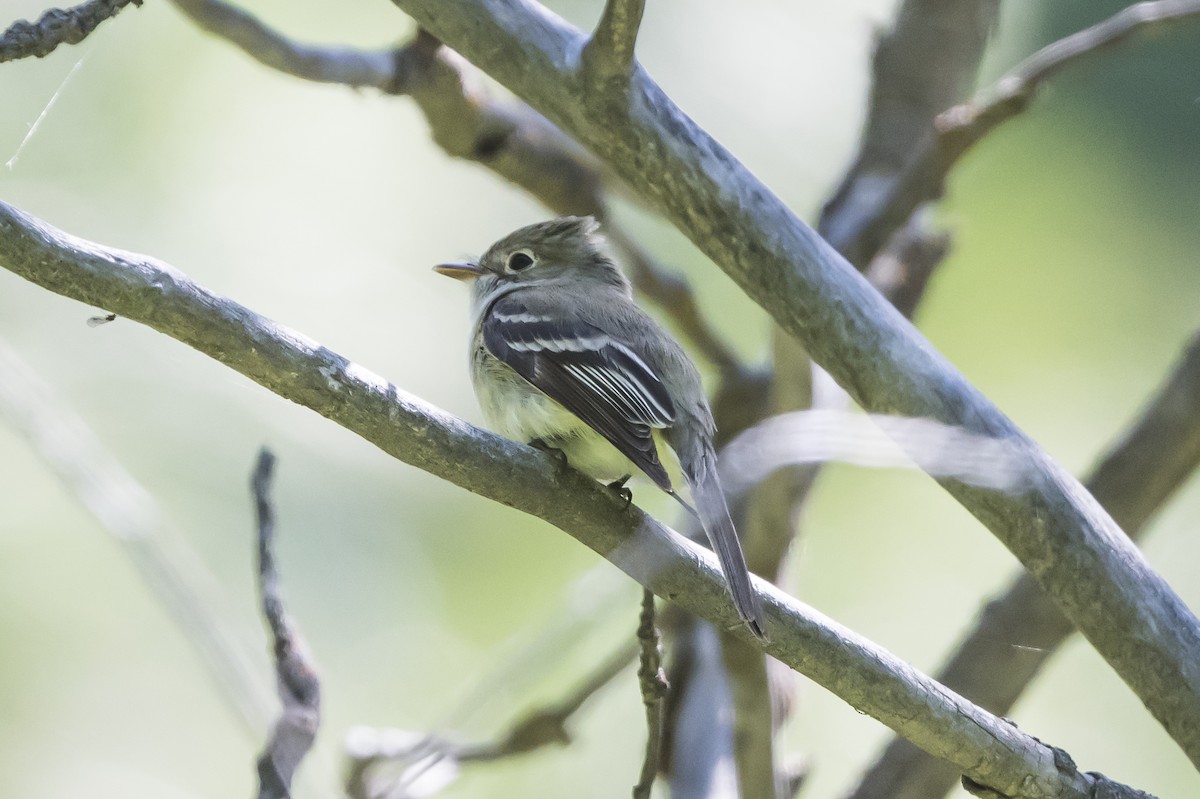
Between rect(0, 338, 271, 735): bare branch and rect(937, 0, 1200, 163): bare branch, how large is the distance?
296 cm

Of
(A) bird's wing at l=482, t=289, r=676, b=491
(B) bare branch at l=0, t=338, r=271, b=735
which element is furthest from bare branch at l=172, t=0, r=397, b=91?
(B) bare branch at l=0, t=338, r=271, b=735

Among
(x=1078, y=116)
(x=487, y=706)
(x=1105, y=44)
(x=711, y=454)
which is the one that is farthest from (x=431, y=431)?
(x=1078, y=116)

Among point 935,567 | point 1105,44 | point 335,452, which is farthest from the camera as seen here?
point 935,567

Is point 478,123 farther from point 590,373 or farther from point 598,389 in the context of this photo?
point 598,389

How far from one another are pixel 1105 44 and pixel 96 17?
119 inches

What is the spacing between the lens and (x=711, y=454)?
2.92 m

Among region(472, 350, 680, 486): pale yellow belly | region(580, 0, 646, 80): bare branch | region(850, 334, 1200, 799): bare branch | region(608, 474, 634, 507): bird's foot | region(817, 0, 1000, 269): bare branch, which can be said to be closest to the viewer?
region(608, 474, 634, 507): bird's foot

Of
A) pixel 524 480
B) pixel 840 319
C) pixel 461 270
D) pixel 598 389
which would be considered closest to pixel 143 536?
pixel 524 480

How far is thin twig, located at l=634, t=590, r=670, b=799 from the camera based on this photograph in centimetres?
235

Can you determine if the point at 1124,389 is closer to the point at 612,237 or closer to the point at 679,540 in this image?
the point at 612,237

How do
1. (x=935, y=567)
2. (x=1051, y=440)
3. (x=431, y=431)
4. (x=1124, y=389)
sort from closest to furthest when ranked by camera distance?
(x=431, y=431)
(x=935, y=567)
(x=1051, y=440)
(x=1124, y=389)

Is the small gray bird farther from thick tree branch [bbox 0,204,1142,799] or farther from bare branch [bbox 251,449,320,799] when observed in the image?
bare branch [bbox 251,449,320,799]

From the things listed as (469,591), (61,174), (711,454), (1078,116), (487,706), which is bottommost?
(469,591)

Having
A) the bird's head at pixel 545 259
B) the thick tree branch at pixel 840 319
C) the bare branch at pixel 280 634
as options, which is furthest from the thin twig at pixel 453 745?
the bird's head at pixel 545 259
